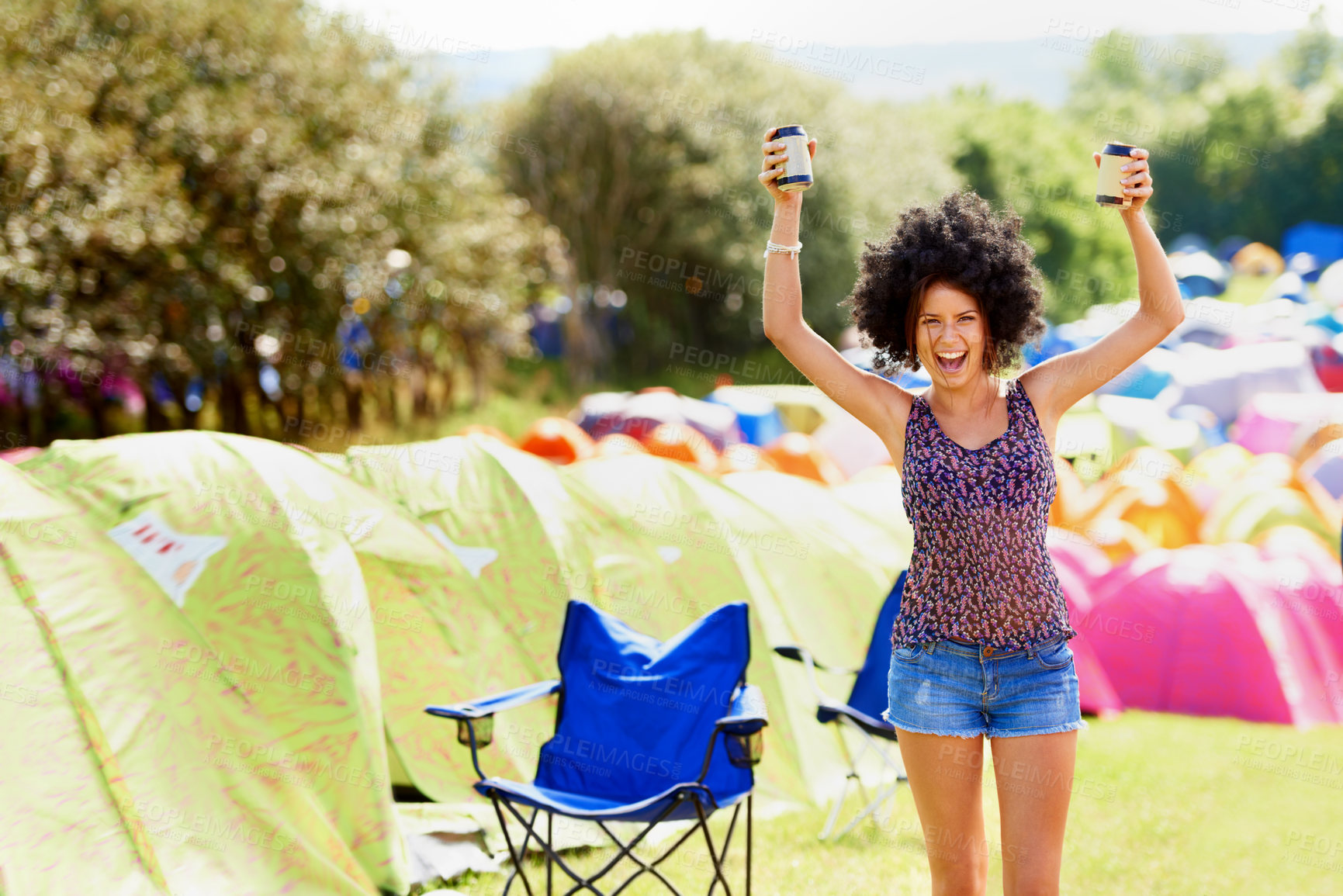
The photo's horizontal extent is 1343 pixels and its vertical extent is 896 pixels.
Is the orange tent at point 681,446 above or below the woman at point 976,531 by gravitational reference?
below

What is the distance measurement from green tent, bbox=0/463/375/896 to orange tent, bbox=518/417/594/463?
22.9ft

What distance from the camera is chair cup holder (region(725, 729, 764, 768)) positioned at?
323 centimetres

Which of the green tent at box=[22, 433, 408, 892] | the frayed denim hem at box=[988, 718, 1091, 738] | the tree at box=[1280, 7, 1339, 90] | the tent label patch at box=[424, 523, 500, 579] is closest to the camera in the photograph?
the frayed denim hem at box=[988, 718, 1091, 738]

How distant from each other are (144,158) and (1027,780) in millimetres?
11207

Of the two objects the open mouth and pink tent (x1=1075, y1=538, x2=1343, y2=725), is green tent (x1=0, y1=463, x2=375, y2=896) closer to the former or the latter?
the open mouth

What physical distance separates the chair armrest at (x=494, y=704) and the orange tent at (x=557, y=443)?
6563 mm

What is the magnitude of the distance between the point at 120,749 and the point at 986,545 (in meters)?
2.52

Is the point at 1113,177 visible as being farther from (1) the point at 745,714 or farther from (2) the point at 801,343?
(1) the point at 745,714

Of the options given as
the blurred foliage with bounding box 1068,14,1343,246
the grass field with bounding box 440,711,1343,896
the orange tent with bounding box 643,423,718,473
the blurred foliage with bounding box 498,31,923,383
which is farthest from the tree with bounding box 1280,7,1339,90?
the grass field with bounding box 440,711,1343,896

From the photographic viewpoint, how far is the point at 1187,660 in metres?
5.54

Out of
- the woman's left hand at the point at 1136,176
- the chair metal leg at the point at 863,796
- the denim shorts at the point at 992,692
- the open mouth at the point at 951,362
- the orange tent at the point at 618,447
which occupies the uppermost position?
the woman's left hand at the point at 1136,176

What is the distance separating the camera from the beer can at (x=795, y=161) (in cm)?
219

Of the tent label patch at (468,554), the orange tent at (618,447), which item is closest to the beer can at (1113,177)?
the tent label patch at (468,554)

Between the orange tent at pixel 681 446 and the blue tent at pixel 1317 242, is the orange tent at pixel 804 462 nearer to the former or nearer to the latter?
the orange tent at pixel 681 446
